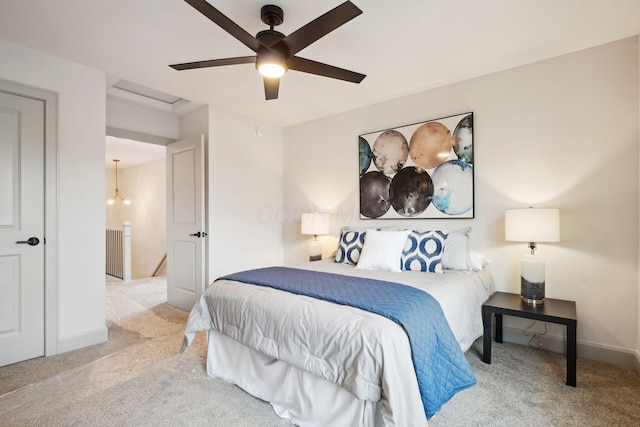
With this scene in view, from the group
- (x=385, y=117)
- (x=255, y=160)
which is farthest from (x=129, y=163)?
(x=385, y=117)

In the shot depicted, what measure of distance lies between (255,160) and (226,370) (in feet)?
8.90

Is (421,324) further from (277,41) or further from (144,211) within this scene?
(144,211)

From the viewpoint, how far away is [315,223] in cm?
383

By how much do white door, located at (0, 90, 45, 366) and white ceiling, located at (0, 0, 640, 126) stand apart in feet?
1.97

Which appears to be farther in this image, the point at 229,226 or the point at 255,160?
the point at 255,160

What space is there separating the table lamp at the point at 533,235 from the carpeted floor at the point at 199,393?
54 cm

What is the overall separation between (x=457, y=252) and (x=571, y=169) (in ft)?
3.61

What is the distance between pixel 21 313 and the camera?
8.07 ft

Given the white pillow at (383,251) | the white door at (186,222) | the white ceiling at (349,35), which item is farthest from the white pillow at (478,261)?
the white door at (186,222)

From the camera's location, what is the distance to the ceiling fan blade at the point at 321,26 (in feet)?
4.88

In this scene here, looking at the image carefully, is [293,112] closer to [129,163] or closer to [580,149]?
[580,149]

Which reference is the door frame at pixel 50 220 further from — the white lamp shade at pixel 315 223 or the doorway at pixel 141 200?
the doorway at pixel 141 200

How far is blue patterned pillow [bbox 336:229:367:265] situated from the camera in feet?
10.2

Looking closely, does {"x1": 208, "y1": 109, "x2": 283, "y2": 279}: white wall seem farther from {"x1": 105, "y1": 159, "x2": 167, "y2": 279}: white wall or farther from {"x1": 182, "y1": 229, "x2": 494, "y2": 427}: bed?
{"x1": 105, "y1": 159, "x2": 167, "y2": 279}: white wall
